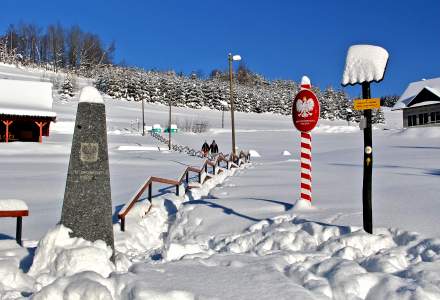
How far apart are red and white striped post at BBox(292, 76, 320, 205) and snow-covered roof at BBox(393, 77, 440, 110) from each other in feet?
151

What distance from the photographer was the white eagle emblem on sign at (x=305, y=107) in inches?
341

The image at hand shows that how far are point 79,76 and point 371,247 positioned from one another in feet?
423

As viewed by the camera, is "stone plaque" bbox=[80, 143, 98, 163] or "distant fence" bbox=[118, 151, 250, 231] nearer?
"stone plaque" bbox=[80, 143, 98, 163]

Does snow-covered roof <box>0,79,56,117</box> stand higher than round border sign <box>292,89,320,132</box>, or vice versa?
snow-covered roof <box>0,79,56,117</box>

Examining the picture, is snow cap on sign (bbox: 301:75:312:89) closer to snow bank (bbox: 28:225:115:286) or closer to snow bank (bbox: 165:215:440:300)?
snow bank (bbox: 165:215:440:300)

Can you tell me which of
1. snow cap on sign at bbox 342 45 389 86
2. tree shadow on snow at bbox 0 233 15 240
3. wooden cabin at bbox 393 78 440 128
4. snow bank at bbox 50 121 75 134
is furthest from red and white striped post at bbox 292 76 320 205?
snow bank at bbox 50 121 75 134

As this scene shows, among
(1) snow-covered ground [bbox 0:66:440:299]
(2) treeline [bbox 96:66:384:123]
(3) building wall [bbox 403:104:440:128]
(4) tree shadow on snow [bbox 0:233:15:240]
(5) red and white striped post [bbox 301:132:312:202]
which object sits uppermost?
(2) treeline [bbox 96:66:384:123]

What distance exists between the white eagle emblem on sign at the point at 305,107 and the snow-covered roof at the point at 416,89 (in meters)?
46.2

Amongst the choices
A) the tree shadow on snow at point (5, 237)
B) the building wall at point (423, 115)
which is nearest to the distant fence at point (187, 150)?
the tree shadow on snow at point (5, 237)

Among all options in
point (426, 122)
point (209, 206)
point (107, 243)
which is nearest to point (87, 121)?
point (107, 243)

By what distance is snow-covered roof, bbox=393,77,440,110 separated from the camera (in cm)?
5111

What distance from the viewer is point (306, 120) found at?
869 centimetres

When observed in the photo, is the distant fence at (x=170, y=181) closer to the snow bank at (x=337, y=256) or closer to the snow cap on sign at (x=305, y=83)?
the snow bank at (x=337, y=256)

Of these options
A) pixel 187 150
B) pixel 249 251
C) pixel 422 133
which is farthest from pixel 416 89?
pixel 249 251
